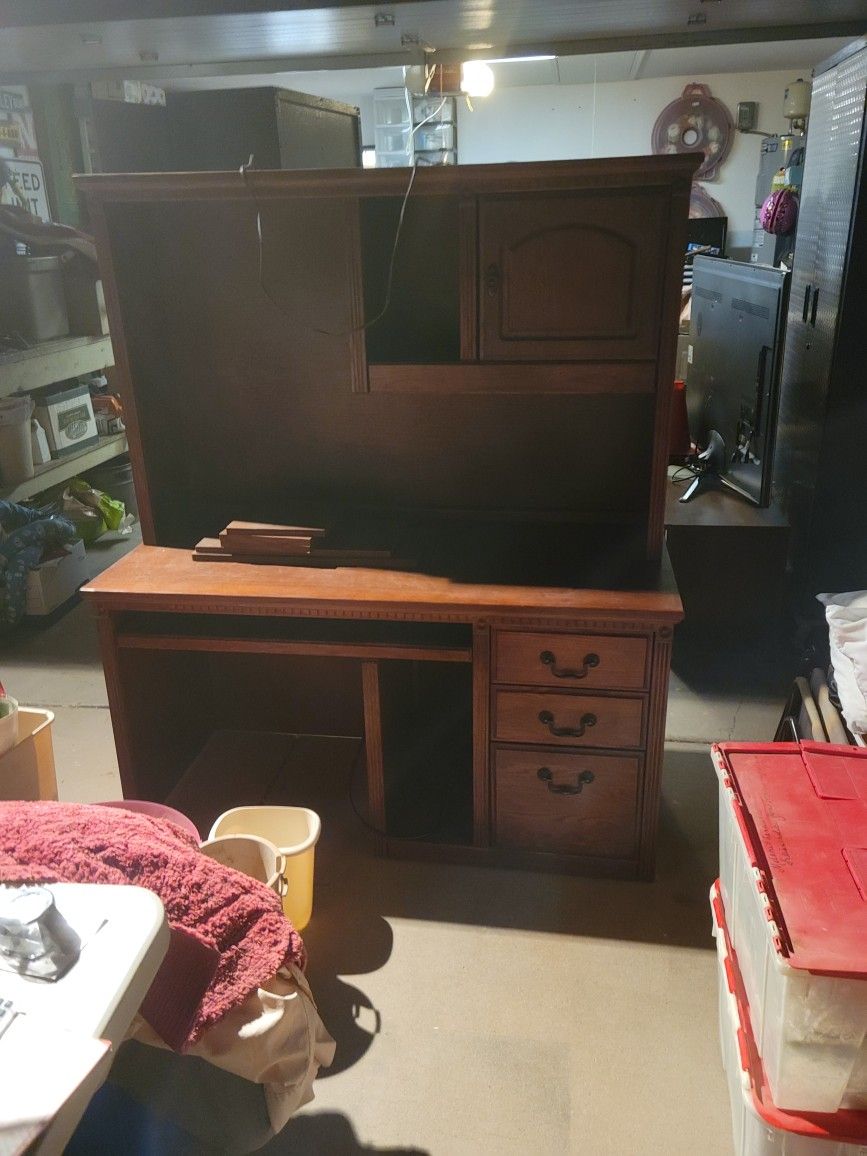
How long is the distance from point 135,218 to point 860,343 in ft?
6.25

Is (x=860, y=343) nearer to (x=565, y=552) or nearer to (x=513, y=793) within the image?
(x=565, y=552)

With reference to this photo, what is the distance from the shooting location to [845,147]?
2.46m

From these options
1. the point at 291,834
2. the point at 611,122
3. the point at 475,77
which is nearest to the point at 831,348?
the point at 291,834

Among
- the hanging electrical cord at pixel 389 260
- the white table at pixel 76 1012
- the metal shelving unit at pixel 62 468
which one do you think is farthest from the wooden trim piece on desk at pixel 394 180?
the metal shelving unit at pixel 62 468

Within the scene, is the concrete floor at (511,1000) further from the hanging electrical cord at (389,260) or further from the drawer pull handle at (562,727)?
the hanging electrical cord at (389,260)

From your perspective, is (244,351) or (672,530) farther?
(672,530)

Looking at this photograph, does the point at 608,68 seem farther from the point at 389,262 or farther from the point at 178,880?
the point at 178,880

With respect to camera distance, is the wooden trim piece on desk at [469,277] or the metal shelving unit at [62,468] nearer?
the wooden trim piece on desk at [469,277]

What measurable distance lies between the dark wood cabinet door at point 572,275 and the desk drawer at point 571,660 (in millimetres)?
567

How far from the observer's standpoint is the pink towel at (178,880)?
3.70ft

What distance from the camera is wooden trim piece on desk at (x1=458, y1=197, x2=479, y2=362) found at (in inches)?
69.0

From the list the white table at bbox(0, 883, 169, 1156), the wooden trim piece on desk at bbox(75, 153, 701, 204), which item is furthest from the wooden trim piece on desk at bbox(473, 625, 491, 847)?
the white table at bbox(0, 883, 169, 1156)

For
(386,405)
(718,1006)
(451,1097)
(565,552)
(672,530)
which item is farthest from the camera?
(672,530)

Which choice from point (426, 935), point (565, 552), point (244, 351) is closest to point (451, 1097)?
point (426, 935)
